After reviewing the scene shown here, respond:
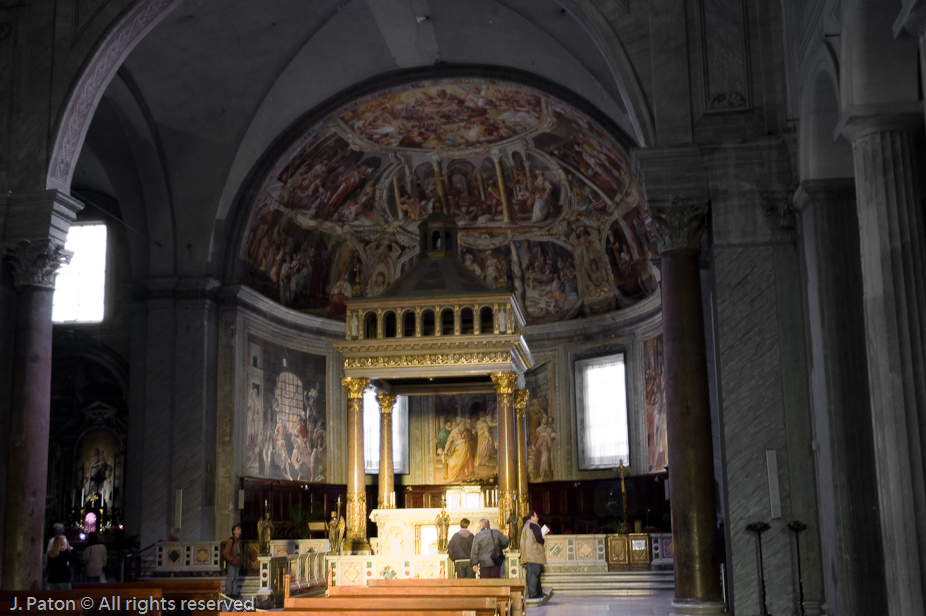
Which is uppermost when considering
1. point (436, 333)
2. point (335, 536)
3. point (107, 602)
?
point (436, 333)

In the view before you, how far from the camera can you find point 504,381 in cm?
2048

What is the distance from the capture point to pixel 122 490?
77.8 feet

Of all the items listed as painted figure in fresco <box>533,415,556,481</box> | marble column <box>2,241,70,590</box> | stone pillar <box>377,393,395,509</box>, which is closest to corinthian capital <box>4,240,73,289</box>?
marble column <box>2,241,70,590</box>

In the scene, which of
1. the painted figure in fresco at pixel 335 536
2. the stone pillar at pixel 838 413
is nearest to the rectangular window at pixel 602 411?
the painted figure in fresco at pixel 335 536

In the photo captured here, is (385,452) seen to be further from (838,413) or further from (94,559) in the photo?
(838,413)

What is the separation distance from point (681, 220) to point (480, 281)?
9.09m

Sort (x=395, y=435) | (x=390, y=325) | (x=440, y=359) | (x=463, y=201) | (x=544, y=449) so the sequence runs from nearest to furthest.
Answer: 1. (x=440, y=359)
2. (x=390, y=325)
3. (x=463, y=201)
4. (x=544, y=449)
5. (x=395, y=435)

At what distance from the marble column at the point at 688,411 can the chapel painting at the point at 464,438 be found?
15422 millimetres

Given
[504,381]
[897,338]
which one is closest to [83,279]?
[504,381]

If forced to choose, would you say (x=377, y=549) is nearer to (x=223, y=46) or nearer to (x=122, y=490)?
(x=122, y=490)

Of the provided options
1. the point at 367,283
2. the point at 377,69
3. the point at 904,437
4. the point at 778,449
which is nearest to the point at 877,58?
the point at 904,437

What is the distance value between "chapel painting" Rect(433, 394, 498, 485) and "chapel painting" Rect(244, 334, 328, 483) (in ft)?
11.7

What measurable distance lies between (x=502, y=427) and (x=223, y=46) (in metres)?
9.46

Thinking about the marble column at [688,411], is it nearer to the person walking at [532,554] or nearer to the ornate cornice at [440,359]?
the person walking at [532,554]
